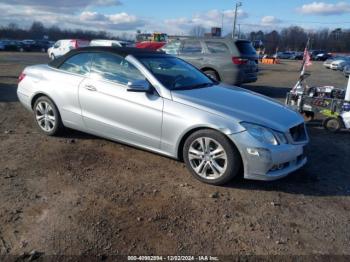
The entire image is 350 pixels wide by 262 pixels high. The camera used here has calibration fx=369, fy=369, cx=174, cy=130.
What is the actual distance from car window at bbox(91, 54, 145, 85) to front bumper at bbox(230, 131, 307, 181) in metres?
1.67

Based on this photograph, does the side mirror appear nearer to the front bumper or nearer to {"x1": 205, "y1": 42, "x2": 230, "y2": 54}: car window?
the front bumper

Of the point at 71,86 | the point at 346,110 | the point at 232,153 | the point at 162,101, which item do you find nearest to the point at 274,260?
the point at 232,153

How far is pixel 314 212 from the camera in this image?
4.02 meters

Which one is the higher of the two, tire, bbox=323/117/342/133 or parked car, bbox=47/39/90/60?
parked car, bbox=47/39/90/60

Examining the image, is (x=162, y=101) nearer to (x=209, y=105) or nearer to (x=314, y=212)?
(x=209, y=105)

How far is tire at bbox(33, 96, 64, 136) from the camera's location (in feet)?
19.1

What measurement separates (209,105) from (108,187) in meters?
1.57

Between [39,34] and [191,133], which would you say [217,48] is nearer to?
[191,133]

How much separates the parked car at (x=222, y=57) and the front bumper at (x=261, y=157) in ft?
23.4

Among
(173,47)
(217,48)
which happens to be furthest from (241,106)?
(173,47)

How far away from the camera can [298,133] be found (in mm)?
4734

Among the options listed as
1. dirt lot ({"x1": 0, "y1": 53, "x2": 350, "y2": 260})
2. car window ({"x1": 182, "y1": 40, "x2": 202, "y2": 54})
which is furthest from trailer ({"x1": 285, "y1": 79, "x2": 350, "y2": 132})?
car window ({"x1": 182, "y1": 40, "x2": 202, "y2": 54})

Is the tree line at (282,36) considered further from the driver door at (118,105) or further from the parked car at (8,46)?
the driver door at (118,105)

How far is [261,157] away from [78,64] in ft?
10.4
